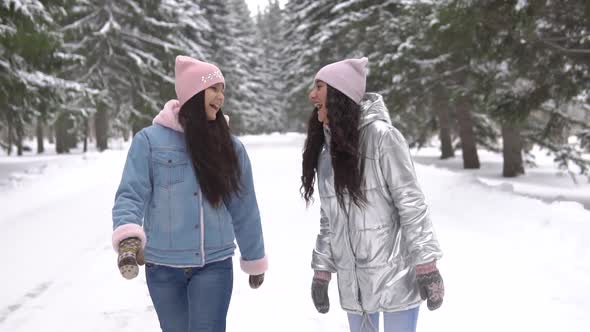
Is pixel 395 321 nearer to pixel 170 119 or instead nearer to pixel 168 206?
pixel 168 206

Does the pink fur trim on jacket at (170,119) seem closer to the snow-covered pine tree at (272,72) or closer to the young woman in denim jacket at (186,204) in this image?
the young woman in denim jacket at (186,204)

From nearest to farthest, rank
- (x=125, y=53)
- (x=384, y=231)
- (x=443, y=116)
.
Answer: (x=384, y=231) < (x=443, y=116) < (x=125, y=53)

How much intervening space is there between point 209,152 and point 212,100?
299 mm

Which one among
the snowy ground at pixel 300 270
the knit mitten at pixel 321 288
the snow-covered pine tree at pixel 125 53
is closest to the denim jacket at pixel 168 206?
the knit mitten at pixel 321 288

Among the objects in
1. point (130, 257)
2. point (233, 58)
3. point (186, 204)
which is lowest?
point (130, 257)

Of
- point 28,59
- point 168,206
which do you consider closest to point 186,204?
point 168,206

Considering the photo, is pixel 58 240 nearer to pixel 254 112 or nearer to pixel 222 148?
pixel 222 148

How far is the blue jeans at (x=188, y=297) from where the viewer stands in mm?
2844

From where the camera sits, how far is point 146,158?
2.87 m

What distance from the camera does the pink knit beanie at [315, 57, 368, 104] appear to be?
286cm

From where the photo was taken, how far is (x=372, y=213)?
9.08ft

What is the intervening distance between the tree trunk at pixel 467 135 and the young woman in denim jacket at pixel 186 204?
17.2m

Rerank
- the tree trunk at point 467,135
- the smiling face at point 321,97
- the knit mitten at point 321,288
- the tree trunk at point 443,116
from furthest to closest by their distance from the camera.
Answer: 1. the tree trunk at point 467,135
2. the tree trunk at point 443,116
3. the knit mitten at point 321,288
4. the smiling face at point 321,97

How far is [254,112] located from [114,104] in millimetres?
28014
